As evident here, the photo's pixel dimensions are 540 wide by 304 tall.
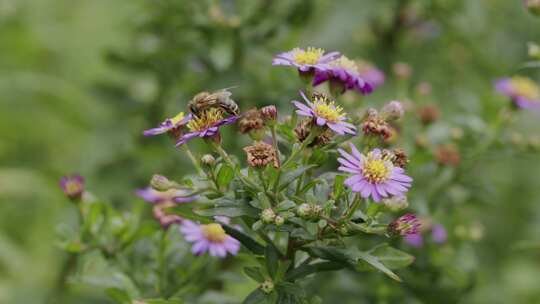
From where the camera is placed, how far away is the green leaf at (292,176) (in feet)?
4.56

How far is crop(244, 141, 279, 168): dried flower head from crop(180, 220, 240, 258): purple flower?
14.1 inches

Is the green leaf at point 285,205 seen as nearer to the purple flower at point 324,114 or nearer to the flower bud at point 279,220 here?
the flower bud at point 279,220

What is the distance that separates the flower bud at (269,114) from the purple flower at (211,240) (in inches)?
13.8

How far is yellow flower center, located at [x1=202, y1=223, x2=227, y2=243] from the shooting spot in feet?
5.57

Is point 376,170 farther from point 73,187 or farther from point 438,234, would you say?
point 438,234

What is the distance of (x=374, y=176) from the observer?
4.50 feet

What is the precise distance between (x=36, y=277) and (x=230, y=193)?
1.88 m

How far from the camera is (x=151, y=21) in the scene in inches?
108

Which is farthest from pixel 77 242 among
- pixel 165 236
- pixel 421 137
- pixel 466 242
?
pixel 466 242

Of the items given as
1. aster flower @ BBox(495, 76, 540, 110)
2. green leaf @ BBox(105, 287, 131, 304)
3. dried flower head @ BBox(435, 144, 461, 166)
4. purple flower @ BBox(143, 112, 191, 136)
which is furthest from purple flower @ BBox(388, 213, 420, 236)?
aster flower @ BBox(495, 76, 540, 110)

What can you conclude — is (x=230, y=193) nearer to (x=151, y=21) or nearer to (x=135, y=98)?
(x=151, y=21)

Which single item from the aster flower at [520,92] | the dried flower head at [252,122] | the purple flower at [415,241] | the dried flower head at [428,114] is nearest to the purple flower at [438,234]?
the purple flower at [415,241]

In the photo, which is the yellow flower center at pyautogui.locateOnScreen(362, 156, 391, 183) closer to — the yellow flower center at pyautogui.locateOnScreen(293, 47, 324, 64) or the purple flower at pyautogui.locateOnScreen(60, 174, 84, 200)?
the yellow flower center at pyautogui.locateOnScreen(293, 47, 324, 64)

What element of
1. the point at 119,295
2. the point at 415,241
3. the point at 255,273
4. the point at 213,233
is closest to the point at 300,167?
the point at 255,273
